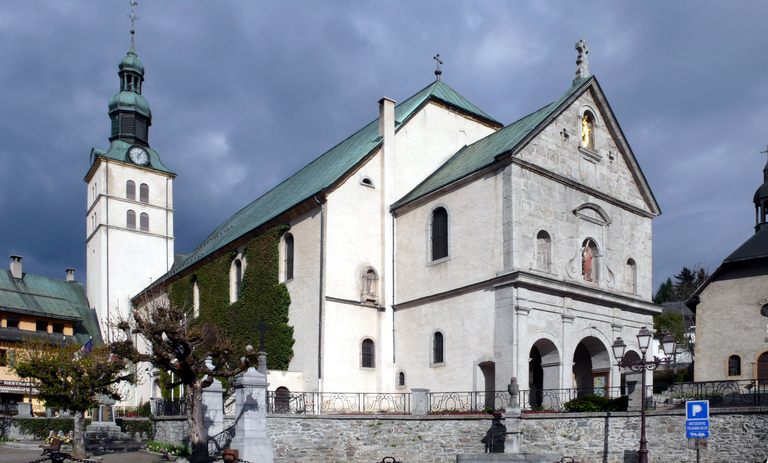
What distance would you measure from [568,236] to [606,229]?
2.90 m

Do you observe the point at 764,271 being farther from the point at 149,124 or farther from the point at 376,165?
the point at 149,124

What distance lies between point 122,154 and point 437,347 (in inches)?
1492

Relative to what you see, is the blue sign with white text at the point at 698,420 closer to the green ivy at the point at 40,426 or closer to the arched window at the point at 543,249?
the arched window at the point at 543,249

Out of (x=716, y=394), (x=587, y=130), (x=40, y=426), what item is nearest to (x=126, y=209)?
(x=40, y=426)

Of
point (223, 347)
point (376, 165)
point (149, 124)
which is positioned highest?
point (149, 124)

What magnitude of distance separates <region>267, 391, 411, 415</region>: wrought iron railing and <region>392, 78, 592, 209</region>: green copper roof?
8.16 m

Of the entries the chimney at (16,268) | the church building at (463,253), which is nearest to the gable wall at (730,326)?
the church building at (463,253)

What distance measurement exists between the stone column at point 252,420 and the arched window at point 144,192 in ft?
130

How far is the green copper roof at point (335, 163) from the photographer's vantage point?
32.4 m

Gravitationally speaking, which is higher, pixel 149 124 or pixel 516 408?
pixel 149 124

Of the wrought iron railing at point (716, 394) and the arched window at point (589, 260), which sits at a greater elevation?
the arched window at point (589, 260)

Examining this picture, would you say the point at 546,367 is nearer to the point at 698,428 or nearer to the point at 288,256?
the point at 698,428

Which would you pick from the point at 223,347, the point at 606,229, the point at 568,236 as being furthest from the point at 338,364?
the point at 606,229

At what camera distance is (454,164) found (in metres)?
32.3
